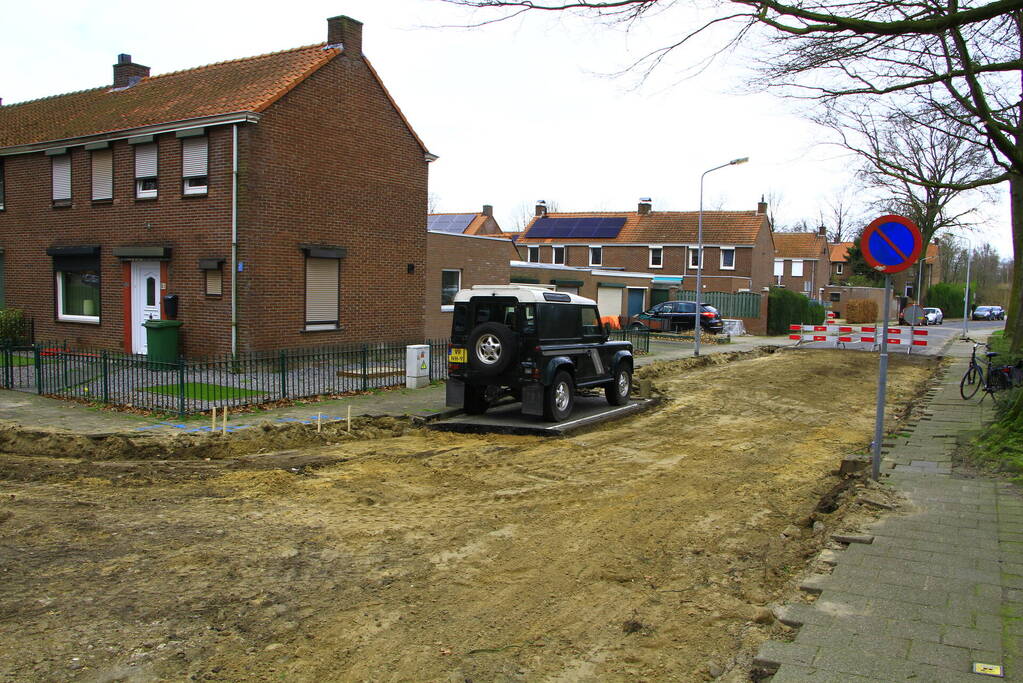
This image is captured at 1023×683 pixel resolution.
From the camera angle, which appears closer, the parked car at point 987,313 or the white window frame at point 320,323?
the white window frame at point 320,323

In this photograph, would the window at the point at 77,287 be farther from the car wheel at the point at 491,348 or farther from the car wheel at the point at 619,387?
the car wheel at the point at 619,387

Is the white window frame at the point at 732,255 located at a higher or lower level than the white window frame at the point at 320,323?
higher

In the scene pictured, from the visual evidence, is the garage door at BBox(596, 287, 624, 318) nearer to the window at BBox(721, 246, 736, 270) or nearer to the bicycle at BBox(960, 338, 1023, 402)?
→ the window at BBox(721, 246, 736, 270)

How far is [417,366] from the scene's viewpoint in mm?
15164

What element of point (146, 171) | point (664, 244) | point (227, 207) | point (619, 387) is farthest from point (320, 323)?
point (664, 244)

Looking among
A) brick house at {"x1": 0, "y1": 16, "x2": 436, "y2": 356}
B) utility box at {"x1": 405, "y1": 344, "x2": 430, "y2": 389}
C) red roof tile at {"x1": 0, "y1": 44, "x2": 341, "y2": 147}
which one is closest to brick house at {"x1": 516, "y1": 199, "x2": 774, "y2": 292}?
brick house at {"x1": 0, "y1": 16, "x2": 436, "y2": 356}

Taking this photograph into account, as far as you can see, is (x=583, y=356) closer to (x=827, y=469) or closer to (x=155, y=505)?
(x=827, y=469)

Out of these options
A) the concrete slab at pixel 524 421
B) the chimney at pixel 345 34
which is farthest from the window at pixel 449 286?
the concrete slab at pixel 524 421

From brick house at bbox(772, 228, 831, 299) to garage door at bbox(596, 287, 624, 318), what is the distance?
105ft

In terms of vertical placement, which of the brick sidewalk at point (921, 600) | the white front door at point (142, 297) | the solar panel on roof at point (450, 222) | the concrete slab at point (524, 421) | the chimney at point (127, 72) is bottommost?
the concrete slab at point (524, 421)

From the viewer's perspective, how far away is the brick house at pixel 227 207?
17.2m

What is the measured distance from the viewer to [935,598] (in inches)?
195

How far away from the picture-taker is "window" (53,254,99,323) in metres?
19.8

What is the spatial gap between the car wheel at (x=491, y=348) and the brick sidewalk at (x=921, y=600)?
18.8 feet
